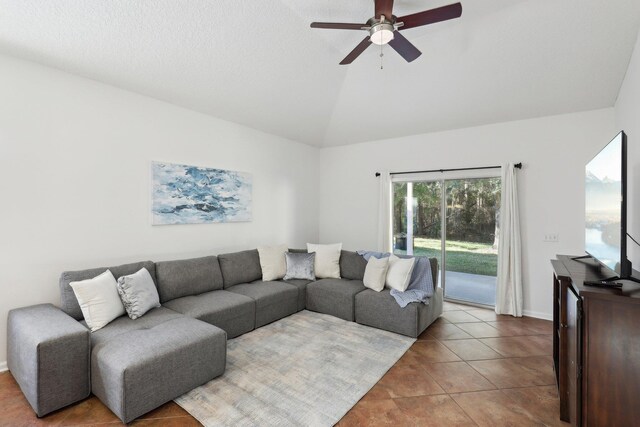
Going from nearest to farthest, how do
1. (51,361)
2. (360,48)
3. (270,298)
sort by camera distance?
(51,361) < (360,48) < (270,298)

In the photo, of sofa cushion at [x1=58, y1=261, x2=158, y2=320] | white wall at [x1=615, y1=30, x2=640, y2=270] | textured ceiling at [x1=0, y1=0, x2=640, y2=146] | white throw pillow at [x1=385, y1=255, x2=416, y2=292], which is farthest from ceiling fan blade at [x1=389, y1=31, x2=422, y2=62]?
sofa cushion at [x1=58, y1=261, x2=158, y2=320]

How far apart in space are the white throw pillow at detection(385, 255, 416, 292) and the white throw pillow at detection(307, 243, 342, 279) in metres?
0.87

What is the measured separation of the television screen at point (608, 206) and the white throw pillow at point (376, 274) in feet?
6.51

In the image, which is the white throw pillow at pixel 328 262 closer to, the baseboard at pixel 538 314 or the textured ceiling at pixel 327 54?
the textured ceiling at pixel 327 54

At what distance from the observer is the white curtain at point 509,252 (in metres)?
4.09

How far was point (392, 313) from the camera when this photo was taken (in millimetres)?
3461

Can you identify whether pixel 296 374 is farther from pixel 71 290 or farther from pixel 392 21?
pixel 392 21

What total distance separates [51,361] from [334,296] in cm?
272

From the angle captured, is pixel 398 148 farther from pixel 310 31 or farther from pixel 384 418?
pixel 384 418

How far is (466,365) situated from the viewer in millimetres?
2807

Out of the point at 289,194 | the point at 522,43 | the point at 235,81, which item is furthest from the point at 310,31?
the point at 289,194

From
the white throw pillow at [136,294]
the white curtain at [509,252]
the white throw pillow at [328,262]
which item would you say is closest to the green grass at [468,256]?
the white curtain at [509,252]

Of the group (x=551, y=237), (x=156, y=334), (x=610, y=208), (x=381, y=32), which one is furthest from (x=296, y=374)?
(x=551, y=237)

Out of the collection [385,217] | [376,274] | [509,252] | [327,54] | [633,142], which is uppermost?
[327,54]
